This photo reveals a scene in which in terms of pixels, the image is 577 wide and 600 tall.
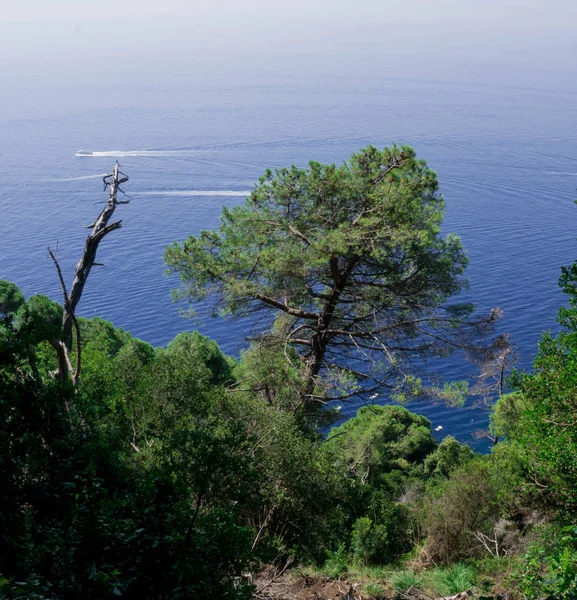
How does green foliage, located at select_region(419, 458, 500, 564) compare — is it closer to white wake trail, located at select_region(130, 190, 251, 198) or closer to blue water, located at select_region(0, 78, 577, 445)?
blue water, located at select_region(0, 78, 577, 445)

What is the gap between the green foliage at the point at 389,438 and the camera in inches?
1103

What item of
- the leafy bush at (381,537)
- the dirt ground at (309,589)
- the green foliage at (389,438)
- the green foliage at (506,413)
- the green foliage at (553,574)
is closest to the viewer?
the green foliage at (553,574)

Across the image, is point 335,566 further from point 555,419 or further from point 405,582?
point 555,419

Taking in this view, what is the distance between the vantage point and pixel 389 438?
33281mm

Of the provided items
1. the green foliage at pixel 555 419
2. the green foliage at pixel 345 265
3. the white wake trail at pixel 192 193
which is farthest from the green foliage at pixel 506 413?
the white wake trail at pixel 192 193

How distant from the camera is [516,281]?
4881cm

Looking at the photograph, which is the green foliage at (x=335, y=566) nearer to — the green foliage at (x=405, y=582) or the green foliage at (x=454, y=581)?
the green foliage at (x=405, y=582)

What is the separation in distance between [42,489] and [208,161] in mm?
70988

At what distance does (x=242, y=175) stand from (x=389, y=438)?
43693mm

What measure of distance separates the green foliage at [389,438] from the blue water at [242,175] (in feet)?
10.7

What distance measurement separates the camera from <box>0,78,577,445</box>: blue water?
4694 centimetres

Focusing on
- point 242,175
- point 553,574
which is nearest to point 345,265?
point 553,574

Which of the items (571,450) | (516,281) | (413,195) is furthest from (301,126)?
(571,450)

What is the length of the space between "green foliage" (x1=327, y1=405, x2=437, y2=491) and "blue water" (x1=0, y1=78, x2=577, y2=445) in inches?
129
